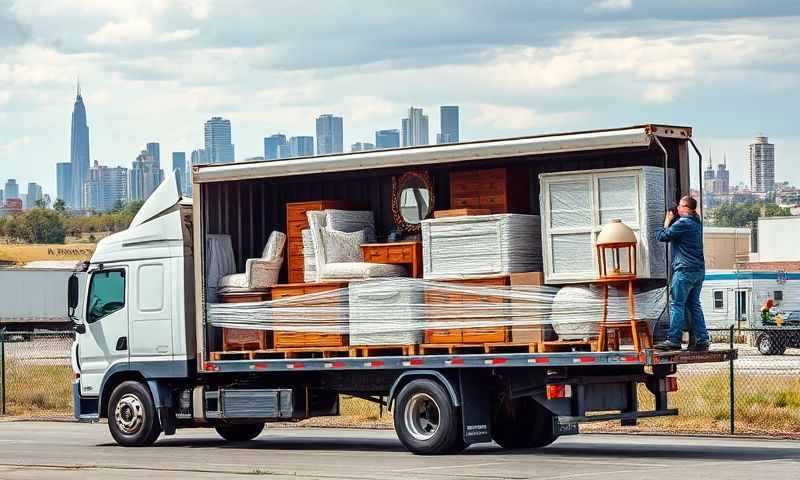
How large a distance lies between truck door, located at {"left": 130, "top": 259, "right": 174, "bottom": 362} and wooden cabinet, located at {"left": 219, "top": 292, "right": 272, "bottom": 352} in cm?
87

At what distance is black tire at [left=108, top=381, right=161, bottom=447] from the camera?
790 inches

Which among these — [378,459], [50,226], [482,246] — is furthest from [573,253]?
[50,226]

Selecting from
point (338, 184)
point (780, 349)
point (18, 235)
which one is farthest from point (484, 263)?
point (18, 235)

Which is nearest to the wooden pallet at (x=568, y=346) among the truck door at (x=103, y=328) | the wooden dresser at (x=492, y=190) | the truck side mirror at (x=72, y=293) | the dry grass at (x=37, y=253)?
the wooden dresser at (x=492, y=190)

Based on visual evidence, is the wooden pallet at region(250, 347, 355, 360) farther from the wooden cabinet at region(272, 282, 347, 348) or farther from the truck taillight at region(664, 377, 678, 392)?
the truck taillight at region(664, 377, 678, 392)

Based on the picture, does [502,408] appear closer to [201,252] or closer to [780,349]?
[201,252]

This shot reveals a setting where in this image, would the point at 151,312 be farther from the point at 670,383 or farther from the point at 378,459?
the point at 670,383

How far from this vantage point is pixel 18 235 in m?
165

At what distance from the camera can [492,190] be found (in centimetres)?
1786

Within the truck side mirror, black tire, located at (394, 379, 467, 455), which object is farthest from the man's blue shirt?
the truck side mirror

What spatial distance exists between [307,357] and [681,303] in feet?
17.1

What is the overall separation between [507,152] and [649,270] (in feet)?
7.05

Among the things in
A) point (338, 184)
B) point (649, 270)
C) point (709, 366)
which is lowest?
point (709, 366)

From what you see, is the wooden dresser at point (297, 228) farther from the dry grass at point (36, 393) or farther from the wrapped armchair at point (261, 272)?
the dry grass at point (36, 393)
